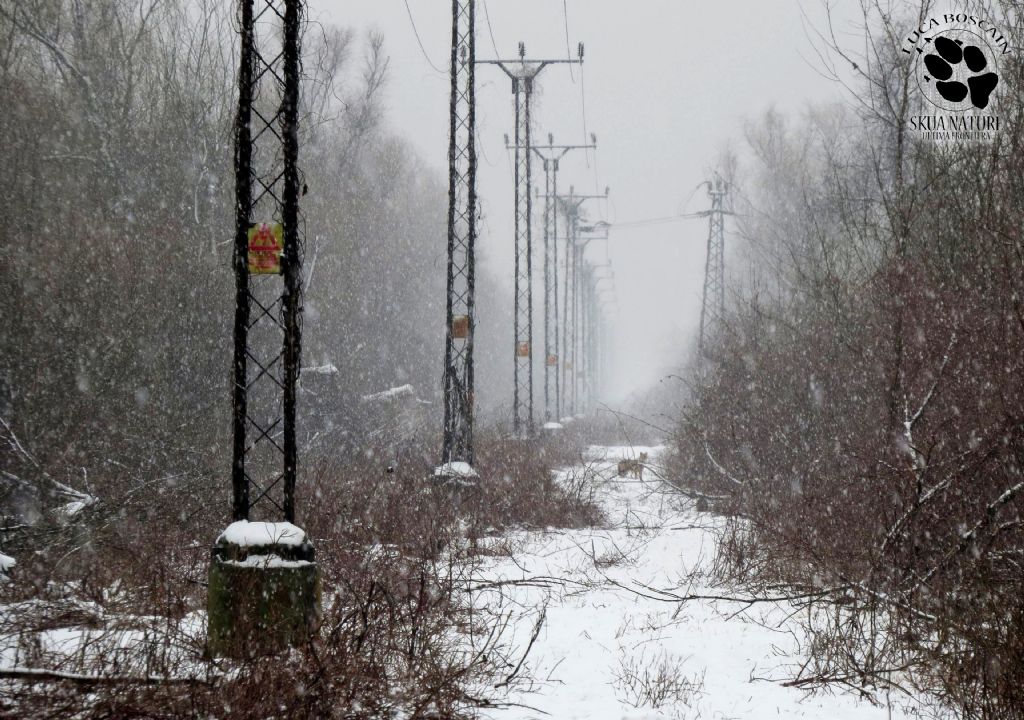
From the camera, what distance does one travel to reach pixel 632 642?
657 cm

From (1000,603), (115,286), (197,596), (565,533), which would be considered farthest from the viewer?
(115,286)

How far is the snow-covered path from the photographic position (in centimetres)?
503

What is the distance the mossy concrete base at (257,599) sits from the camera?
498 centimetres

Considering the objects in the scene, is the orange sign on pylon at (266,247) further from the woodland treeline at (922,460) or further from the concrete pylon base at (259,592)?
the woodland treeline at (922,460)

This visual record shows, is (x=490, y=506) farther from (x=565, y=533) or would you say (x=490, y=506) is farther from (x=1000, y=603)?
(x=1000, y=603)

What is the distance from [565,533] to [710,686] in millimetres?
6334

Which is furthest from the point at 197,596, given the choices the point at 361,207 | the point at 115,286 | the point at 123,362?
the point at 361,207

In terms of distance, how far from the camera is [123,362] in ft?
40.4

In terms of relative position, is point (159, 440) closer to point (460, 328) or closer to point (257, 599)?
point (460, 328)

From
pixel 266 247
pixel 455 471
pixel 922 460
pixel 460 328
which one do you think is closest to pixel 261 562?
pixel 266 247

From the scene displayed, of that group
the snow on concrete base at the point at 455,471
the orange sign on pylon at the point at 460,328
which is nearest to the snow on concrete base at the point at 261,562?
the snow on concrete base at the point at 455,471
